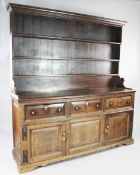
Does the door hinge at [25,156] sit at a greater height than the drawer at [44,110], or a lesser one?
lesser

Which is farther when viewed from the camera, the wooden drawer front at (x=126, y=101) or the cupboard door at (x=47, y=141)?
the wooden drawer front at (x=126, y=101)

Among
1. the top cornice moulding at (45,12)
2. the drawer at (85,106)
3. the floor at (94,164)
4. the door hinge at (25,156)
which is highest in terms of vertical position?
the top cornice moulding at (45,12)

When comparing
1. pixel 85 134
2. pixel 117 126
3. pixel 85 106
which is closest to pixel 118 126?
pixel 117 126

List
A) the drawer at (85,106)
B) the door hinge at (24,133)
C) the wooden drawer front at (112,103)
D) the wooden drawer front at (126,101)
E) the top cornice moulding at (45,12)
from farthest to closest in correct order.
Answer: the wooden drawer front at (126,101)
the wooden drawer front at (112,103)
the drawer at (85,106)
the top cornice moulding at (45,12)
the door hinge at (24,133)

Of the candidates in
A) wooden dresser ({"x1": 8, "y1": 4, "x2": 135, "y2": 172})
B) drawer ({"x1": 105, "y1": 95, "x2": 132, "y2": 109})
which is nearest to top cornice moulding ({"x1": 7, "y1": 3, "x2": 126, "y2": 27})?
wooden dresser ({"x1": 8, "y1": 4, "x2": 135, "y2": 172})

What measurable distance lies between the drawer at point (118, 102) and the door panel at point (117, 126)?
14cm

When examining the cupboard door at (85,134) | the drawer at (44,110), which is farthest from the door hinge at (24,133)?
the cupboard door at (85,134)

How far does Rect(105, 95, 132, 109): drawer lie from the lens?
2896 millimetres

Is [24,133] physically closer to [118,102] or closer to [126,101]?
[118,102]

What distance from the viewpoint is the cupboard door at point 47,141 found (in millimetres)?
2398

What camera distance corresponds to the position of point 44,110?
2.41m

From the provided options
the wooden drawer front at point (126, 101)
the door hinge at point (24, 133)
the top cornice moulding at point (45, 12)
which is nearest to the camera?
the door hinge at point (24, 133)

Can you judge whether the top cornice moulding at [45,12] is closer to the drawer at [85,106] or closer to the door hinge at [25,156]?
the drawer at [85,106]

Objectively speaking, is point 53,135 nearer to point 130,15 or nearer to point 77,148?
point 77,148
